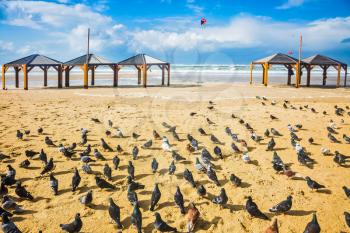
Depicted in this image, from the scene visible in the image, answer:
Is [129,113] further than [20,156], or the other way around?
[129,113]

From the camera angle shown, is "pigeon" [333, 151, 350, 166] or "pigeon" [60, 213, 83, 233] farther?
"pigeon" [333, 151, 350, 166]

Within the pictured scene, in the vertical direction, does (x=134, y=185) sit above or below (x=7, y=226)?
above

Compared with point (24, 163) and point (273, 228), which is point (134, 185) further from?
point (24, 163)

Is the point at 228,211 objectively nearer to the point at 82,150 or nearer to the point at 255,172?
the point at 255,172

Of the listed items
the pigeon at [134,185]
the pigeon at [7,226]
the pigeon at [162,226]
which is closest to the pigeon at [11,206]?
the pigeon at [7,226]

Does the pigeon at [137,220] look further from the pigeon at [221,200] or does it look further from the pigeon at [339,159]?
the pigeon at [339,159]

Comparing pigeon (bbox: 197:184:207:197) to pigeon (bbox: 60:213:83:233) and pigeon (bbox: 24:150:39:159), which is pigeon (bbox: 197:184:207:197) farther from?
pigeon (bbox: 24:150:39:159)

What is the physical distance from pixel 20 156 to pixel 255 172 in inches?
279

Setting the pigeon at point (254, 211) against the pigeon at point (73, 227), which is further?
the pigeon at point (254, 211)

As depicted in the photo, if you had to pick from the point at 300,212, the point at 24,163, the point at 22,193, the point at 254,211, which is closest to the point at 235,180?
the point at 254,211

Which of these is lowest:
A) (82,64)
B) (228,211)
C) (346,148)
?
(228,211)

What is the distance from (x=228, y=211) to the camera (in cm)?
612

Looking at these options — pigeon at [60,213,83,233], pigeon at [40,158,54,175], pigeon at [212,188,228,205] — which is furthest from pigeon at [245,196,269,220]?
pigeon at [40,158,54,175]

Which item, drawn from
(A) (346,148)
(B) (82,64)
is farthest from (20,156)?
(B) (82,64)
